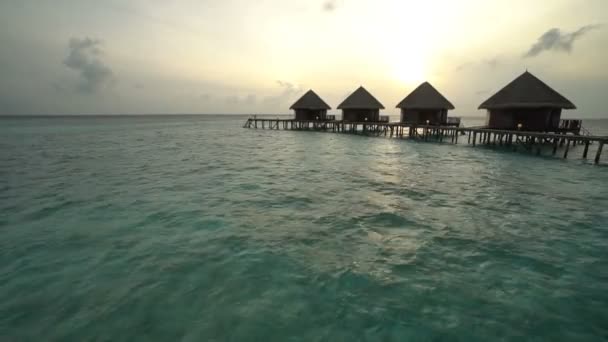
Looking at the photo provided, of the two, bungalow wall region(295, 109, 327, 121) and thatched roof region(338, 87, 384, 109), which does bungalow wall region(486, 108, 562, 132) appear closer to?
thatched roof region(338, 87, 384, 109)

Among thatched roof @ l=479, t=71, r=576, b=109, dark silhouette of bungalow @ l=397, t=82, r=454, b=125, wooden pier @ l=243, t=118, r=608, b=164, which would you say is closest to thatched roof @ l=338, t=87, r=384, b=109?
wooden pier @ l=243, t=118, r=608, b=164

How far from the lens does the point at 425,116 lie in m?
27.7

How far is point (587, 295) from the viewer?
3.90 m

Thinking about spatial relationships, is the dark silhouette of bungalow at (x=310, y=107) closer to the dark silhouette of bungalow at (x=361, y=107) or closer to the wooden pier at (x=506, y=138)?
the wooden pier at (x=506, y=138)

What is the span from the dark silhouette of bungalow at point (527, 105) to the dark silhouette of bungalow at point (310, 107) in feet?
61.0

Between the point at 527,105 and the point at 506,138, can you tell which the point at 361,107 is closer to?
the point at 506,138

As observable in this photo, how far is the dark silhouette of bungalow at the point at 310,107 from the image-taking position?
3544 centimetres

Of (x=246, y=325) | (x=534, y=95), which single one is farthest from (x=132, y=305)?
(x=534, y=95)

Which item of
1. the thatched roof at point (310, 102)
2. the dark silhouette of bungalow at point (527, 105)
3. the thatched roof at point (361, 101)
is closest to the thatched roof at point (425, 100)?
the dark silhouette of bungalow at point (527, 105)

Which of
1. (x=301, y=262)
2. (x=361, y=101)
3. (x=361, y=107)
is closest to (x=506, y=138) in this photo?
(x=361, y=107)

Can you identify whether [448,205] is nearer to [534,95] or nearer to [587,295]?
[587,295]

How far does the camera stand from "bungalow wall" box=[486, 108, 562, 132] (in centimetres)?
2108

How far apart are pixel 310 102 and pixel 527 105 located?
22962mm

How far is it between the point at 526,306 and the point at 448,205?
13.9 ft
